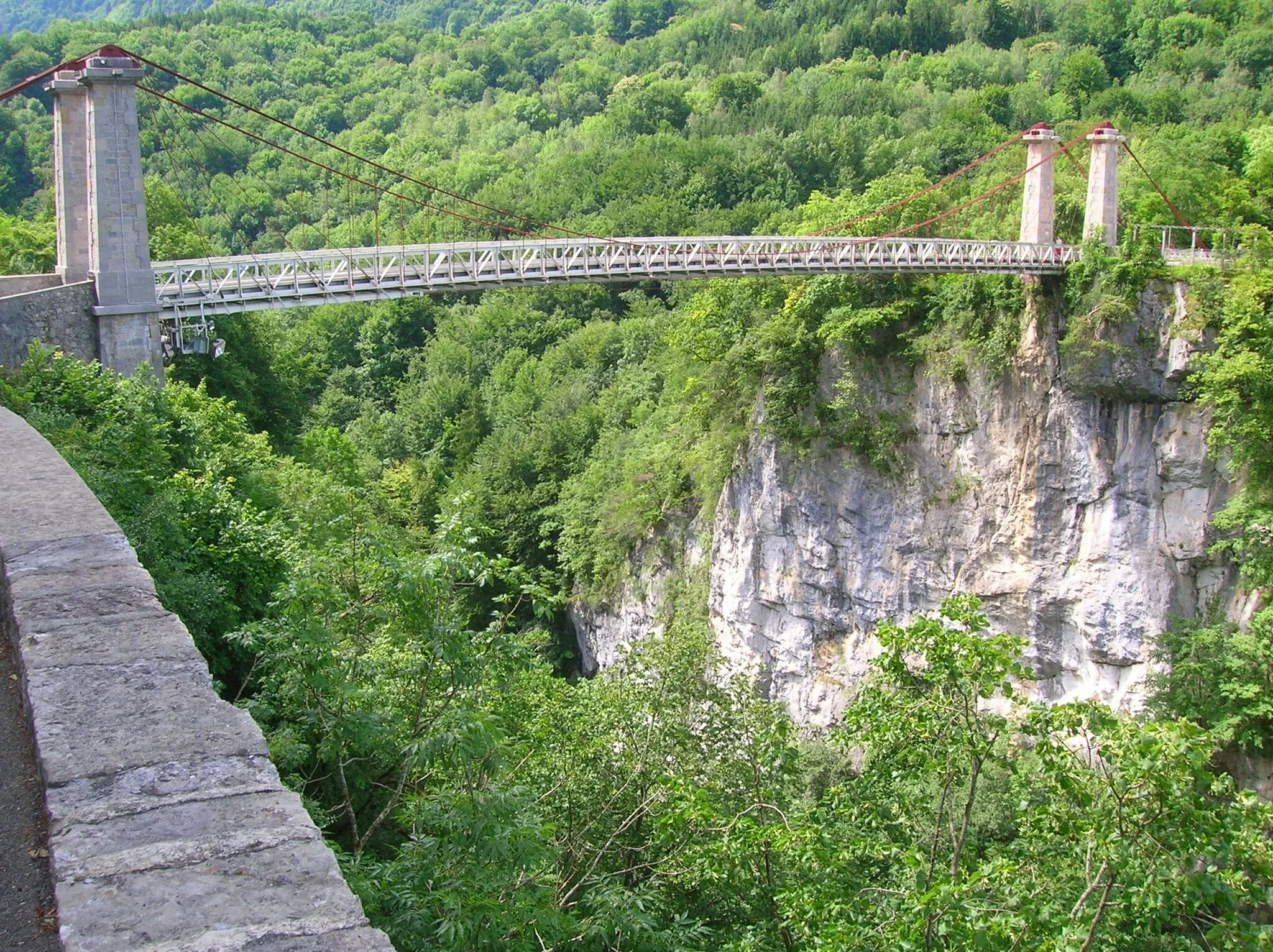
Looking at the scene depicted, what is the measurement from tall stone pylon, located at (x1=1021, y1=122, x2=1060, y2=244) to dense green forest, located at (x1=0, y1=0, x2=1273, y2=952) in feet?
6.14

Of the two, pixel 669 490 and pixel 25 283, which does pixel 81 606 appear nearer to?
pixel 25 283

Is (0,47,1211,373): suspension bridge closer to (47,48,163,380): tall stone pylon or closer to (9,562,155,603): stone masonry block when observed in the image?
(47,48,163,380): tall stone pylon

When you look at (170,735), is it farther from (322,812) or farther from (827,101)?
(827,101)

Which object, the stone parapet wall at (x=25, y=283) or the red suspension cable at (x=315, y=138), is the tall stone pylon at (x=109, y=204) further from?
the red suspension cable at (x=315, y=138)

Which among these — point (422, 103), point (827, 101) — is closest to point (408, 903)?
point (827, 101)

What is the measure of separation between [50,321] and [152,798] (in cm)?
1444

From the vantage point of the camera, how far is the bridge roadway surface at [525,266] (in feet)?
62.8

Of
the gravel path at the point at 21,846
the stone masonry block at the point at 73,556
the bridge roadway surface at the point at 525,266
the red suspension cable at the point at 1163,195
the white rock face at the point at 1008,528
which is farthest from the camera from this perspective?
the red suspension cable at the point at 1163,195

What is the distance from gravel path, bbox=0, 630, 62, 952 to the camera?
8.28 feet

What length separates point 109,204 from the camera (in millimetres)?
16328

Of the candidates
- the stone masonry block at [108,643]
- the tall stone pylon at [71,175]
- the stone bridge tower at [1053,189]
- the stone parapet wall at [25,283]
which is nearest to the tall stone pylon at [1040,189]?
the stone bridge tower at [1053,189]

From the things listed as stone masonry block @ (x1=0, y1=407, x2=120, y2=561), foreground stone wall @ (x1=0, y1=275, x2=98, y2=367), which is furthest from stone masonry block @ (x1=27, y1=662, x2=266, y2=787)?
foreground stone wall @ (x1=0, y1=275, x2=98, y2=367)

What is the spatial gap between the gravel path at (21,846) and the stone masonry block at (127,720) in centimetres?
12

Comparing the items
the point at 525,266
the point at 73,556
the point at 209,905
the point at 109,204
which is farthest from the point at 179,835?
the point at 525,266
